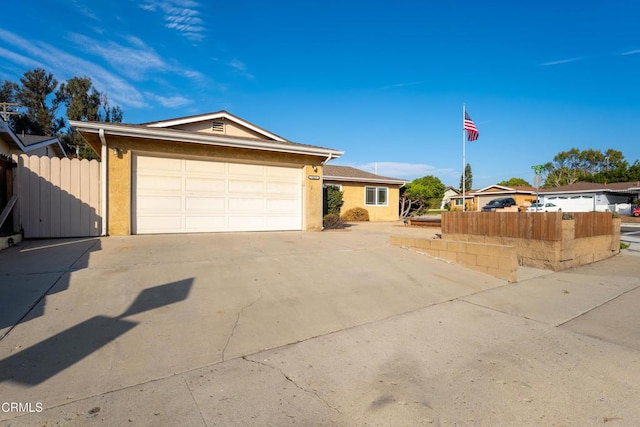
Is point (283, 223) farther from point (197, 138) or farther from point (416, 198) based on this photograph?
point (416, 198)

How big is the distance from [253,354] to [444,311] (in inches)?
119

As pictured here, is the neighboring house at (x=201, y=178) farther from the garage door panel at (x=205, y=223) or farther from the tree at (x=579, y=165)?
the tree at (x=579, y=165)

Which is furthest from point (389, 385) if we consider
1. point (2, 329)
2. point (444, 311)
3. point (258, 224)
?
point (258, 224)

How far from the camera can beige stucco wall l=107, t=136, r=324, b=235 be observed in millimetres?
9047

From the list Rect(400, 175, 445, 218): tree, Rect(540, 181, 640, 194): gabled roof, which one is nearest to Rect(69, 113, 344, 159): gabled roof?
Rect(400, 175, 445, 218): tree

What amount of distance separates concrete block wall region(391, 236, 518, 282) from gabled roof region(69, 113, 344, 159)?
511cm

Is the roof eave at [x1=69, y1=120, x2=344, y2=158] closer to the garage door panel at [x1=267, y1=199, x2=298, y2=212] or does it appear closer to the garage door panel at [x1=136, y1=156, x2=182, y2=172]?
the garage door panel at [x1=136, y1=156, x2=182, y2=172]

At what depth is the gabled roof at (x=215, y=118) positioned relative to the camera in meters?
11.6

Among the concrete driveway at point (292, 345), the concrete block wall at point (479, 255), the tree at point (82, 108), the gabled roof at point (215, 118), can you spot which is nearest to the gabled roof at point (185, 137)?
the gabled roof at point (215, 118)

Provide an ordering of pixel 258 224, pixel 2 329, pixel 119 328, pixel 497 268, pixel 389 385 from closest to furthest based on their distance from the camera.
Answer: pixel 389 385
pixel 2 329
pixel 119 328
pixel 497 268
pixel 258 224

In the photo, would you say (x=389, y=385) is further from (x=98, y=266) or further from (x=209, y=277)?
(x=98, y=266)

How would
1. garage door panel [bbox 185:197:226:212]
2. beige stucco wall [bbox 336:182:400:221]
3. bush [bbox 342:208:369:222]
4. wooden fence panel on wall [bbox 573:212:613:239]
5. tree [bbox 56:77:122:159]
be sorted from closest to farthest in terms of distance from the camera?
wooden fence panel on wall [bbox 573:212:613:239]
garage door panel [bbox 185:197:226:212]
bush [bbox 342:208:369:222]
beige stucco wall [bbox 336:182:400:221]
tree [bbox 56:77:122:159]

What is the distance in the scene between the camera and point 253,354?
3516 mm

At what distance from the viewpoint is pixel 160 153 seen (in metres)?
9.70
